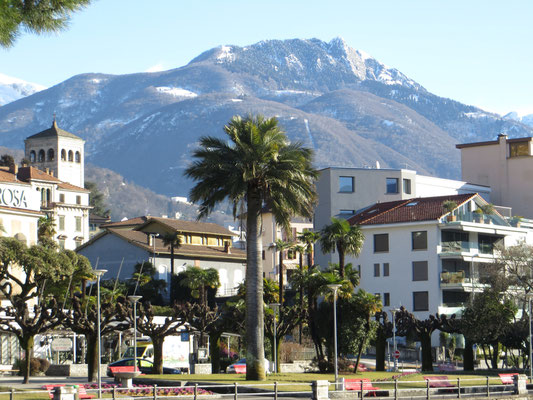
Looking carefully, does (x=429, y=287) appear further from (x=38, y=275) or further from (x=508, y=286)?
(x=38, y=275)

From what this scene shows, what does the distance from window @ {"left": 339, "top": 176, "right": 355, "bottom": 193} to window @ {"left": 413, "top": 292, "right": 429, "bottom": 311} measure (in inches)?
765

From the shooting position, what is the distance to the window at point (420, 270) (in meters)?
87.9

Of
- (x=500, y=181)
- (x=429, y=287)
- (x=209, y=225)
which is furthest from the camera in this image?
(x=209, y=225)

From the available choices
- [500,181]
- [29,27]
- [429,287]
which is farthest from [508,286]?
[29,27]

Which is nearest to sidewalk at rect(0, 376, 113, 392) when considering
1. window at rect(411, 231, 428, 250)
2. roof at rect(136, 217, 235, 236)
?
window at rect(411, 231, 428, 250)

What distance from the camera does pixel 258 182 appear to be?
46.6 meters

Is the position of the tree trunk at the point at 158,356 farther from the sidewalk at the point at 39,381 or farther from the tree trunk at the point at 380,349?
the tree trunk at the point at 380,349

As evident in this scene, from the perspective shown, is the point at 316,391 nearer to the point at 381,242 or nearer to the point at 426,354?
the point at 426,354

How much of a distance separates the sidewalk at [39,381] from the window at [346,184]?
52146 millimetres

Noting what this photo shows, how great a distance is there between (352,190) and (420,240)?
57.2ft

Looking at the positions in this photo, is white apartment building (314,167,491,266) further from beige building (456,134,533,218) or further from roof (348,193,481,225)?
beige building (456,134,533,218)

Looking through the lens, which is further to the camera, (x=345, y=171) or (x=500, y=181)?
(x=500, y=181)

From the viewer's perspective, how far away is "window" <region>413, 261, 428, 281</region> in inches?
3462

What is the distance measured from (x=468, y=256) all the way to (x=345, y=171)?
67.9 feet
